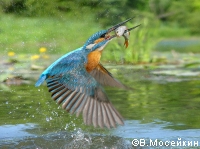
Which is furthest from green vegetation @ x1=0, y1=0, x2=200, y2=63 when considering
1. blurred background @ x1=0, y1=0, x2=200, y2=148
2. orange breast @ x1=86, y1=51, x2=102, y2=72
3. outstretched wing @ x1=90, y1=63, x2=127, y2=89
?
orange breast @ x1=86, y1=51, x2=102, y2=72

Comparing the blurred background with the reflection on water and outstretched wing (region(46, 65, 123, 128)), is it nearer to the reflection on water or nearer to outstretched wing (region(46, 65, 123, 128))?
the reflection on water

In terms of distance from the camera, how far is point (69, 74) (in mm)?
4758

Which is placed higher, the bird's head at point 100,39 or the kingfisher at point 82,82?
the bird's head at point 100,39

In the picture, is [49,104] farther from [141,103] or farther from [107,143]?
[107,143]

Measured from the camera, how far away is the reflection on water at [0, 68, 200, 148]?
492 cm

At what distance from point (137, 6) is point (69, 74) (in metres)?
9.38

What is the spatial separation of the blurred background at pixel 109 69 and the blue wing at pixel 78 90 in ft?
1.22

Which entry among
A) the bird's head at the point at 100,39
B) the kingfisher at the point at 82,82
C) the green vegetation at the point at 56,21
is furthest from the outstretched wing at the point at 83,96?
the green vegetation at the point at 56,21

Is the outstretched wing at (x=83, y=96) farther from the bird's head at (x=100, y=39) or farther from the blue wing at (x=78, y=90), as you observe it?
the bird's head at (x=100, y=39)

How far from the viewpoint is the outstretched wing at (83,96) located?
4449mm

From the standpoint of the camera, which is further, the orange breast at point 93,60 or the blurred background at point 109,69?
the blurred background at point 109,69

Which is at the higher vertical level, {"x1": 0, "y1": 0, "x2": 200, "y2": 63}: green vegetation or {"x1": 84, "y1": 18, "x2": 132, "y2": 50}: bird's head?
{"x1": 0, "y1": 0, "x2": 200, "y2": 63}: green vegetation

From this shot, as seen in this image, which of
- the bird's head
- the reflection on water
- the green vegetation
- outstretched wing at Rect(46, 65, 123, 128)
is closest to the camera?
outstretched wing at Rect(46, 65, 123, 128)

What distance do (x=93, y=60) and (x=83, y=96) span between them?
0.30 metres
